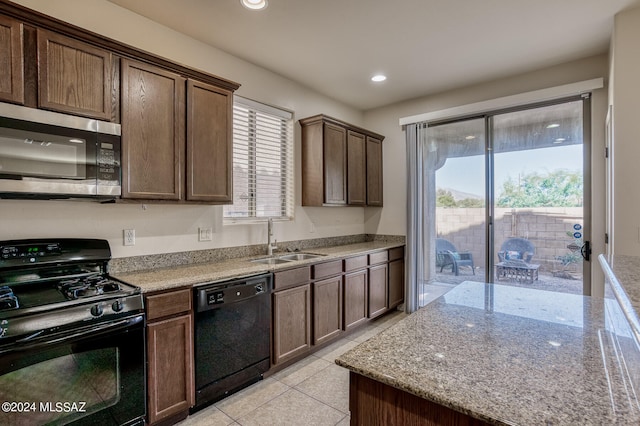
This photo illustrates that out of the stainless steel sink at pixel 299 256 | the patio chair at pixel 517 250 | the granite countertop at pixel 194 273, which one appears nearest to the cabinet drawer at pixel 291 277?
the granite countertop at pixel 194 273

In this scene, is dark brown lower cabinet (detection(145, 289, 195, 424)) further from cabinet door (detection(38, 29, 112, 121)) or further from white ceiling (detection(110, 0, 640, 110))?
white ceiling (detection(110, 0, 640, 110))

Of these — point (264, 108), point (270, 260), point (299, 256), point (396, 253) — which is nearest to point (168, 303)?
point (270, 260)

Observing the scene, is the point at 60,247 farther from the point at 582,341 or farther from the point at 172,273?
the point at 582,341

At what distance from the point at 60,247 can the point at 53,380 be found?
2.64 ft

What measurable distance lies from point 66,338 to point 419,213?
3.70 metres

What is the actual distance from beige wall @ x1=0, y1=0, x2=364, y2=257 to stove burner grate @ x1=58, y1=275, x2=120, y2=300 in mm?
347

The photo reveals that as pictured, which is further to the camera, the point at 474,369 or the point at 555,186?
the point at 555,186

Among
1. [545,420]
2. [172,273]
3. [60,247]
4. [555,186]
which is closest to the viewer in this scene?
[545,420]

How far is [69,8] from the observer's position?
2.13 metres

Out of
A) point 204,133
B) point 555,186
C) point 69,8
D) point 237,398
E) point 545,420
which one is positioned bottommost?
point 237,398

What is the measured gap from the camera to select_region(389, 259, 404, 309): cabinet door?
4.16m

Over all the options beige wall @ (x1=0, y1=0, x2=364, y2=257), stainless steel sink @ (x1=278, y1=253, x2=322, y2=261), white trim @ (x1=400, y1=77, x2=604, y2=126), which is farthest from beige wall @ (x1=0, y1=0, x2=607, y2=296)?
stainless steel sink @ (x1=278, y1=253, x2=322, y2=261)

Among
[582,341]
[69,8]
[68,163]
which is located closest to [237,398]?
[68,163]

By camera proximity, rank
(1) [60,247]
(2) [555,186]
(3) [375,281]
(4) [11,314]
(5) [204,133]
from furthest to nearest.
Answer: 1. (3) [375,281]
2. (2) [555,186]
3. (5) [204,133]
4. (1) [60,247]
5. (4) [11,314]
